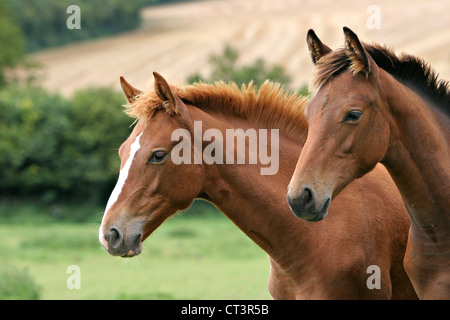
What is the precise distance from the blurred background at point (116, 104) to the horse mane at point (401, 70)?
1.10 ft

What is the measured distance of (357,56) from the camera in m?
4.04

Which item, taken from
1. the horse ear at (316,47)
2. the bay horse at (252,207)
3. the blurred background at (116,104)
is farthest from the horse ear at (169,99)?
the horse ear at (316,47)

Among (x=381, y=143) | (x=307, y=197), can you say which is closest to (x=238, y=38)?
(x=381, y=143)

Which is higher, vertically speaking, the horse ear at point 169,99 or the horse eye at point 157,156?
the horse ear at point 169,99

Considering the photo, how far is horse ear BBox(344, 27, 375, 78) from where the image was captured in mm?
3982

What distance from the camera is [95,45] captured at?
49.6 m

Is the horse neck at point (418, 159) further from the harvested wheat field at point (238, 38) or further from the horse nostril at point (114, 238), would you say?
the harvested wheat field at point (238, 38)

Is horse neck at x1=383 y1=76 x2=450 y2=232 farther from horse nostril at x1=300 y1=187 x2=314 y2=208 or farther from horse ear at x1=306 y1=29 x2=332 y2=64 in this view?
horse nostril at x1=300 y1=187 x2=314 y2=208

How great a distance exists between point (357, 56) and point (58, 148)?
77.0ft

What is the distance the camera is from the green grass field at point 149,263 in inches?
464

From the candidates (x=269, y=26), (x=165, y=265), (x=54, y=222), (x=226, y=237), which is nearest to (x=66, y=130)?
(x=54, y=222)

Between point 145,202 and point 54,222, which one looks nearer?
point 145,202
